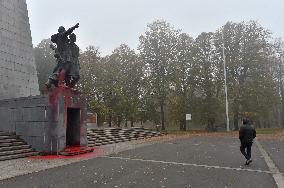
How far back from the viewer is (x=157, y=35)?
4125 centimetres

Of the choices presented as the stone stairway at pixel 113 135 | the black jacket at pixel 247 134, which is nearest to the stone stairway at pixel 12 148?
the stone stairway at pixel 113 135

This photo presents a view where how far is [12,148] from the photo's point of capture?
45.1 feet

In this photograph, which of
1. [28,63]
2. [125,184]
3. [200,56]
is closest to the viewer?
→ [125,184]

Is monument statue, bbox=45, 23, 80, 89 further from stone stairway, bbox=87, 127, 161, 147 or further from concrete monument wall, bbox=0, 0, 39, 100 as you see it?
Result: concrete monument wall, bbox=0, 0, 39, 100

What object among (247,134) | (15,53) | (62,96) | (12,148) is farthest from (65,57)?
(247,134)

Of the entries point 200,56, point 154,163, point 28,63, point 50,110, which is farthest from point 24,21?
point 200,56

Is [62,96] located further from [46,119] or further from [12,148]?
[12,148]

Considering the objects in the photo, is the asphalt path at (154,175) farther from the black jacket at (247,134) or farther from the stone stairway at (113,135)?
the stone stairway at (113,135)

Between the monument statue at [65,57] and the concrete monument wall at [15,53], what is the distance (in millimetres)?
6277

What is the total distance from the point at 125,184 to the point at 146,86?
32940 mm

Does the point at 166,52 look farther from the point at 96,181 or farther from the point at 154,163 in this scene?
the point at 96,181

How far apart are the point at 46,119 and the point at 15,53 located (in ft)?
30.2

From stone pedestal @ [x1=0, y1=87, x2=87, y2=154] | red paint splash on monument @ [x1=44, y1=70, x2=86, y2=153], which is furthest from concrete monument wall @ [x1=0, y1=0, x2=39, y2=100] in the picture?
red paint splash on monument @ [x1=44, y1=70, x2=86, y2=153]

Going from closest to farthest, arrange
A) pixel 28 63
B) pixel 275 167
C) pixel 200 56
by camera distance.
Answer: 1. pixel 275 167
2. pixel 28 63
3. pixel 200 56
